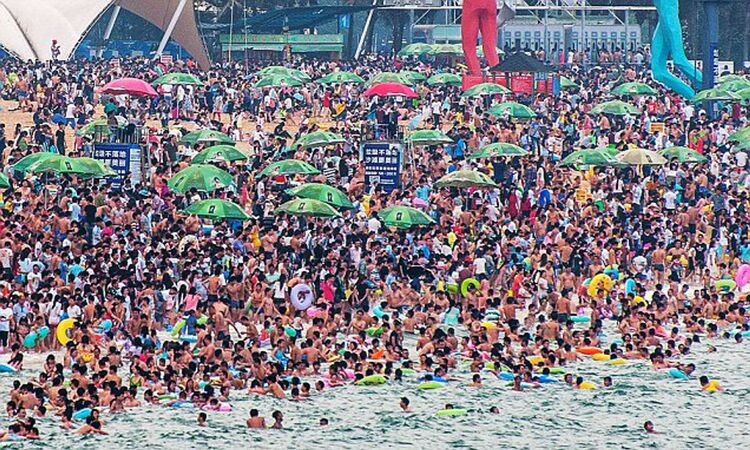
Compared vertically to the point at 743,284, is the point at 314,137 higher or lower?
higher

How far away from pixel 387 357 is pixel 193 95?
21.5 m

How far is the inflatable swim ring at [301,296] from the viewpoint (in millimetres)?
29188

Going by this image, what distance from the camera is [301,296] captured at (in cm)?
2922

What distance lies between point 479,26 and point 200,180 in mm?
20781

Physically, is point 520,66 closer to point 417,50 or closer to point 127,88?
point 127,88

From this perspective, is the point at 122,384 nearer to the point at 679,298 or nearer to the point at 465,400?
the point at 465,400

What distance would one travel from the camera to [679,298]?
101ft

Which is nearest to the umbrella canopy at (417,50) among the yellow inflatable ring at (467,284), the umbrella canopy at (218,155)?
the umbrella canopy at (218,155)

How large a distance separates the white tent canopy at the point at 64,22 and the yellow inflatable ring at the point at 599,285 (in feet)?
105

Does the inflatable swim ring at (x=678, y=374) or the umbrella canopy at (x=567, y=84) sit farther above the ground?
the umbrella canopy at (x=567, y=84)

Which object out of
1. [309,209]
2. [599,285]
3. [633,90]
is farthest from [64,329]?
[633,90]

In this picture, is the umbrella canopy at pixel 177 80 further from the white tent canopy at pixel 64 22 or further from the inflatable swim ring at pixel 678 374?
the inflatable swim ring at pixel 678 374

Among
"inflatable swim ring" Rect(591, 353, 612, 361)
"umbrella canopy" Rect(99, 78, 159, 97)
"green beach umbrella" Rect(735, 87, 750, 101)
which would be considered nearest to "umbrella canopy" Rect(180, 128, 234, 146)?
"umbrella canopy" Rect(99, 78, 159, 97)

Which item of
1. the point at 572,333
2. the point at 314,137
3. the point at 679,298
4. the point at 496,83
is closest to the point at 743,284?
the point at 679,298
